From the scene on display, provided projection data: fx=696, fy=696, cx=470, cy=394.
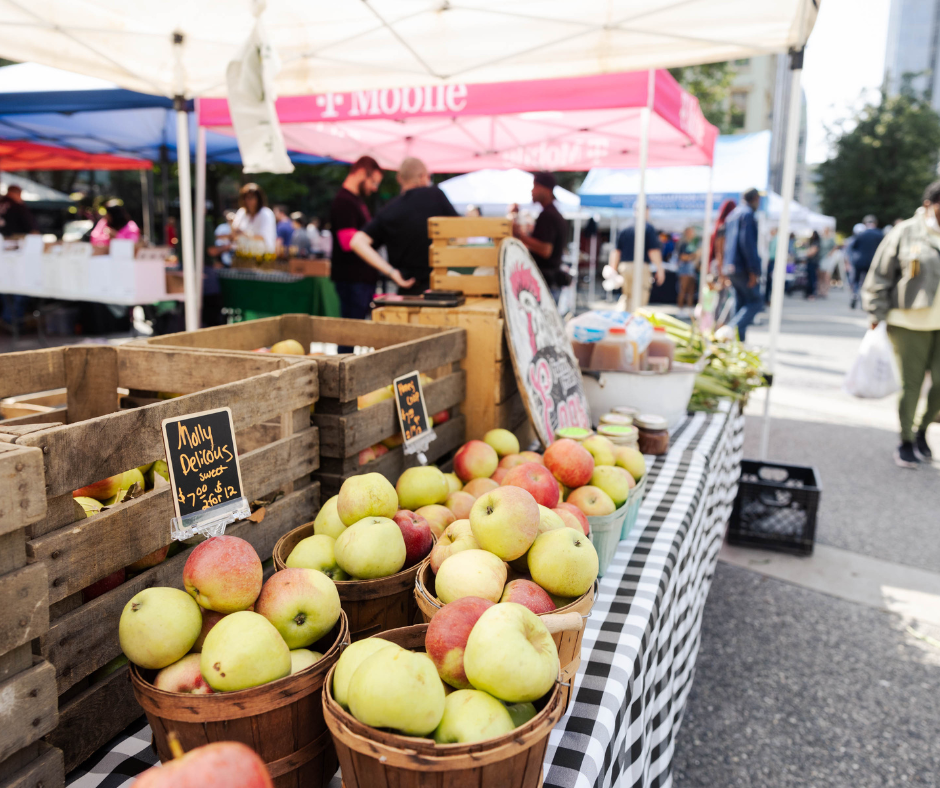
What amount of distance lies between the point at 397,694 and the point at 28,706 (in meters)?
0.54

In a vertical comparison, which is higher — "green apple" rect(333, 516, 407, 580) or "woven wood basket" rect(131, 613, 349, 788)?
"green apple" rect(333, 516, 407, 580)

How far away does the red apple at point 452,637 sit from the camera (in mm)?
1046

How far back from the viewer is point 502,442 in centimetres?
227

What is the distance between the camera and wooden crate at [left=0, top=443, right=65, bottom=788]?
938 mm

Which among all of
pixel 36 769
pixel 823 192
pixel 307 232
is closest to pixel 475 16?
pixel 36 769

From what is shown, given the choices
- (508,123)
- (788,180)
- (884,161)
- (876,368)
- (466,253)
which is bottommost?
(876,368)

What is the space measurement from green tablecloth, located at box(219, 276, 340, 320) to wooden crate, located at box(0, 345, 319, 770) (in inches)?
224

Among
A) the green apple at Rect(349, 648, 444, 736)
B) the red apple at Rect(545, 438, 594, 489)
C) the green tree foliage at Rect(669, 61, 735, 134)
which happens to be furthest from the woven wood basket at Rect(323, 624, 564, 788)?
the green tree foliage at Rect(669, 61, 735, 134)

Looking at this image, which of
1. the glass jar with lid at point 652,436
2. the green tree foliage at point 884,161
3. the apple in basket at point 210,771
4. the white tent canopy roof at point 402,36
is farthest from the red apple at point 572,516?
the green tree foliage at point 884,161

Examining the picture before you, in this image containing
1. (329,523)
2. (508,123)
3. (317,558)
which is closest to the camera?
(317,558)

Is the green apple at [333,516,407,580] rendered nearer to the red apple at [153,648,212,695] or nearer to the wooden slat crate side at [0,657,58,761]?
the red apple at [153,648,212,695]

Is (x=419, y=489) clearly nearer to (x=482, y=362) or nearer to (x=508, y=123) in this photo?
(x=482, y=362)

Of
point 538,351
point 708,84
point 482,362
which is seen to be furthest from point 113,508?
point 708,84

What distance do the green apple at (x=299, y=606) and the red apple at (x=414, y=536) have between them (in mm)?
297
